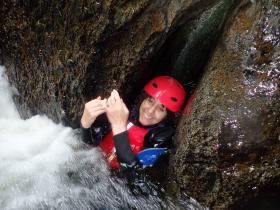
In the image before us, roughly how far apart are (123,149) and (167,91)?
1.03 m

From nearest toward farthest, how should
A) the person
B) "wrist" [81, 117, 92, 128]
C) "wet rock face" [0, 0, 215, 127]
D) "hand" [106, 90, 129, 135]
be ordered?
"wet rock face" [0, 0, 215, 127] < "hand" [106, 90, 129, 135] < "wrist" [81, 117, 92, 128] < the person

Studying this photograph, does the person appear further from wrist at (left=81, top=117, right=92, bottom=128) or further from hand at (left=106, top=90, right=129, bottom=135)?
hand at (left=106, top=90, right=129, bottom=135)

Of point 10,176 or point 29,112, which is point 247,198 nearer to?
point 10,176

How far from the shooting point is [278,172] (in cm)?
454

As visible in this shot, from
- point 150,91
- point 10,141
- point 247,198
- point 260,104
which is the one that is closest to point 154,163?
point 150,91

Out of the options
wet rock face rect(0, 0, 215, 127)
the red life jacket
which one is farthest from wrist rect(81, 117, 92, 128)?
the red life jacket

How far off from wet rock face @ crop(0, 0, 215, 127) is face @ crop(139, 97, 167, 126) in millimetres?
345

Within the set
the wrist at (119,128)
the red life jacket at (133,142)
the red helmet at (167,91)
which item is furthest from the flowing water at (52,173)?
the red helmet at (167,91)

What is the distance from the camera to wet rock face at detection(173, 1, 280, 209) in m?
4.36

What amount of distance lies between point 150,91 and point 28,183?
2.00m

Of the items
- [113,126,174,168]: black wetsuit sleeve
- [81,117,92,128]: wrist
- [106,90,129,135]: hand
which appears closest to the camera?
[106,90,129,135]: hand

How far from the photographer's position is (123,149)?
5.06 m

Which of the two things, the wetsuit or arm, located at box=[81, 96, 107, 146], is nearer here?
arm, located at box=[81, 96, 107, 146]

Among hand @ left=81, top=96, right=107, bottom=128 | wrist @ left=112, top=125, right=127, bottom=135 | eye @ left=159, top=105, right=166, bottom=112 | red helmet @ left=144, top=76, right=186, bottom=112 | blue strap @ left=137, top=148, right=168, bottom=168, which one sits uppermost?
red helmet @ left=144, top=76, right=186, bottom=112
